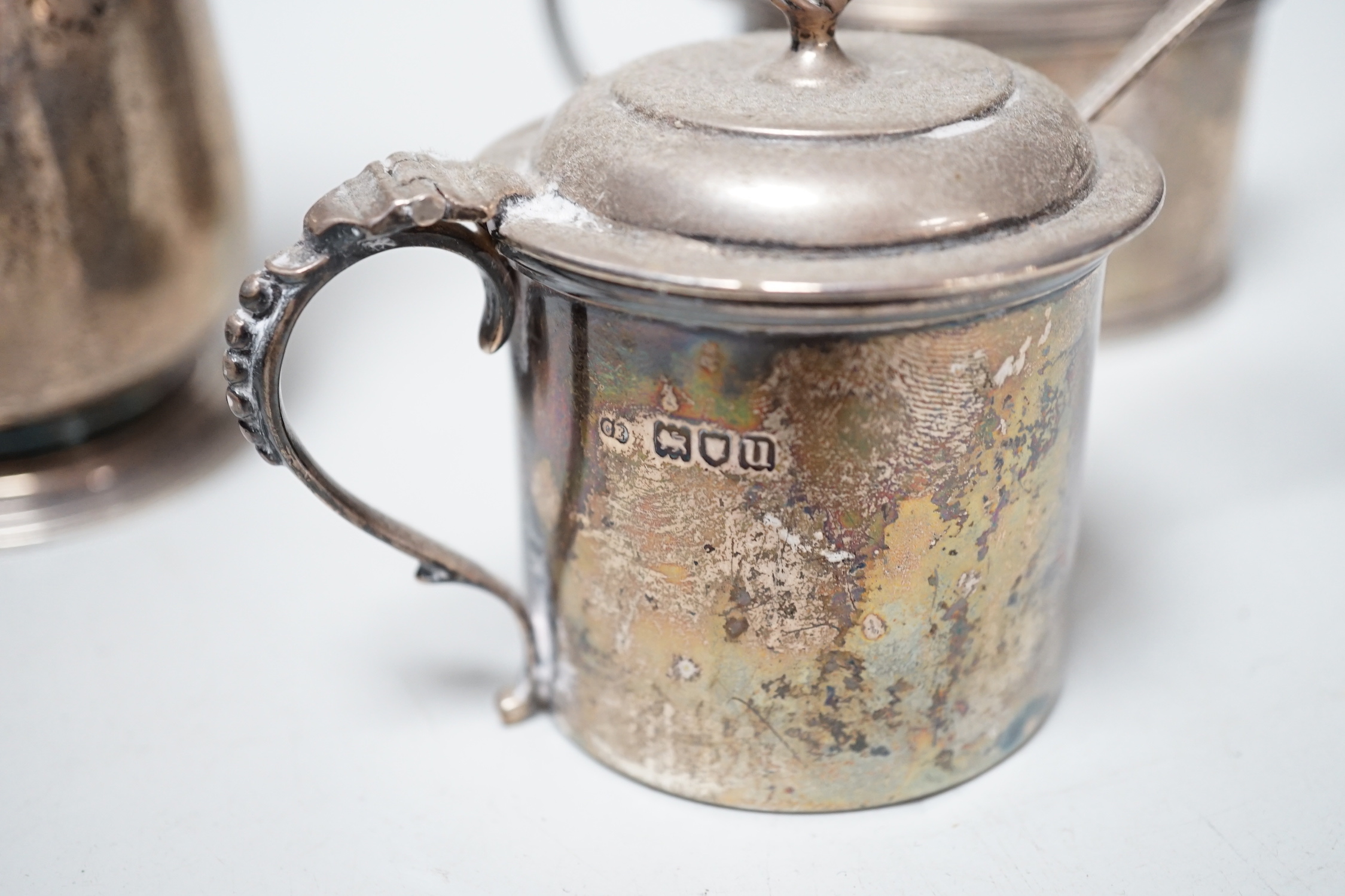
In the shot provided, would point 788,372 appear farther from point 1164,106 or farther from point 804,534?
point 1164,106

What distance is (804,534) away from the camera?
2.89ft

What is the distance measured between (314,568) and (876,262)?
28.2 inches

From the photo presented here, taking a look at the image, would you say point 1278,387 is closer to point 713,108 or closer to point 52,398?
point 713,108

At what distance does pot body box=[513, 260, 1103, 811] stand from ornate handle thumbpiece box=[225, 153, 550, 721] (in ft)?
0.14

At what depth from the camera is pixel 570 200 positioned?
35.0 inches

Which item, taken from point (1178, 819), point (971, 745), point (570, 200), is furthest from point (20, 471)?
point (1178, 819)

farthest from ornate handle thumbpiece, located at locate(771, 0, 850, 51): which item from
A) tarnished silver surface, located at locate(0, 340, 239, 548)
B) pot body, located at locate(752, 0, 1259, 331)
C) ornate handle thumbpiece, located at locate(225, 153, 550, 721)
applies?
tarnished silver surface, located at locate(0, 340, 239, 548)

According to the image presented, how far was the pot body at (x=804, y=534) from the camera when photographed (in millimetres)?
852

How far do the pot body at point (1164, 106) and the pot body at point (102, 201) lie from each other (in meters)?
0.63

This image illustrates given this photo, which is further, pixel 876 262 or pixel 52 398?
pixel 52 398

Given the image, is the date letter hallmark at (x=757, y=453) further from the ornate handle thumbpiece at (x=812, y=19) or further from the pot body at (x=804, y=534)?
the ornate handle thumbpiece at (x=812, y=19)

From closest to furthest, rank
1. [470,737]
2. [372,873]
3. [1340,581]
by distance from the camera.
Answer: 1. [372,873]
2. [470,737]
3. [1340,581]

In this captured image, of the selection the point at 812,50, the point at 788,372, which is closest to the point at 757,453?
the point at 788,372

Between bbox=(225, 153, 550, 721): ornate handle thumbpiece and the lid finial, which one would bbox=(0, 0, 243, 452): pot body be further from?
the lid finial
